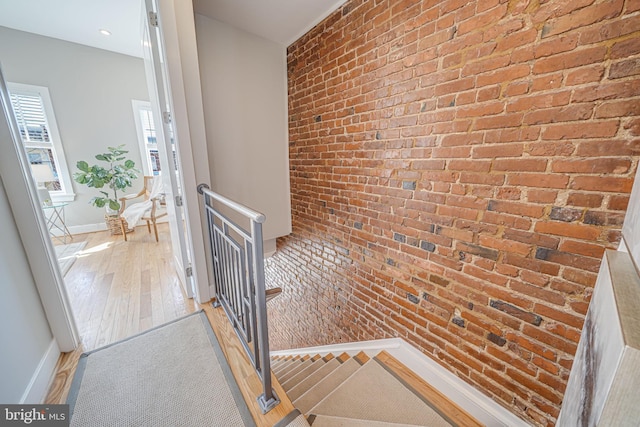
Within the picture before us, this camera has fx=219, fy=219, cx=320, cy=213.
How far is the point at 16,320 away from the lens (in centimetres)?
104

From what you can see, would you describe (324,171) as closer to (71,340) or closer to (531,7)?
(531,7)

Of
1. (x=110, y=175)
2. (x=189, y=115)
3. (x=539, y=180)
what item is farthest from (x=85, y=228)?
(x=539, y=180)

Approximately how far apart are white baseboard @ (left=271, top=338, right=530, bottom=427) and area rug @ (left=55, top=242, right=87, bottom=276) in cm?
330

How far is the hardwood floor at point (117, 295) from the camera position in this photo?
1.45m

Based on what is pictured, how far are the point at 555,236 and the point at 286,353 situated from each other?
2.65 meters

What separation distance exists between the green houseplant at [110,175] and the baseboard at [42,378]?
303cm

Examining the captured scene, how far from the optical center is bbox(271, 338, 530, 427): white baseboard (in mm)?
1183

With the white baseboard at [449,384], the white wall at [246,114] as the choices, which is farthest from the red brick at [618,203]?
the white wall at [246,114]

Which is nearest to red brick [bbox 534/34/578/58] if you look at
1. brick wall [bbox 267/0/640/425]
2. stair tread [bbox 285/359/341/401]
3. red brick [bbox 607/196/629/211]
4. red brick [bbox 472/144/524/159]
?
brick wall [bbox 267/0/640/425]

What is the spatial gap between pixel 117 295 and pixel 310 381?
5.99ft

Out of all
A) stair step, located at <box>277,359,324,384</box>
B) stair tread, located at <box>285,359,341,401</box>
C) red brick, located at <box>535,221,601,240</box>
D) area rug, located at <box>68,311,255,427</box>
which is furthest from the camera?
stair step, located at <box>277,359,324,384</box>

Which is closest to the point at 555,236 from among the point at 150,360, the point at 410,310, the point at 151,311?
the point at 410,310

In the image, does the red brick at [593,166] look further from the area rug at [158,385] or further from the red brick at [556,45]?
the area rug at [158,385]

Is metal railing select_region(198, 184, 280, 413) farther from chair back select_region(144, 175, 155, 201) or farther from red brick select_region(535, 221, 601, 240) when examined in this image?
chair back select_region(144, 175, 155, 201)
